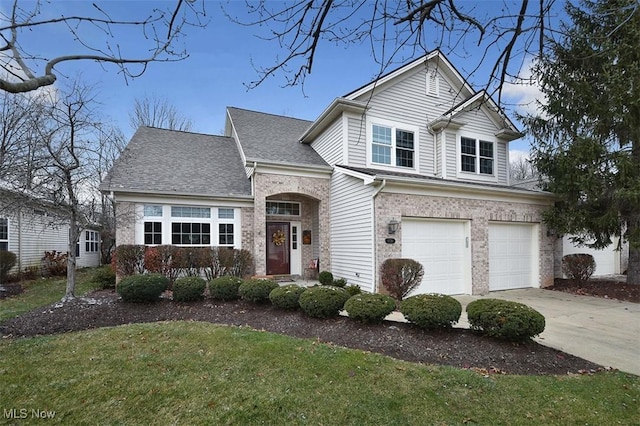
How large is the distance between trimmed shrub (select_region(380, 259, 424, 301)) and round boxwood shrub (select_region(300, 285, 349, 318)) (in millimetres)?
2695

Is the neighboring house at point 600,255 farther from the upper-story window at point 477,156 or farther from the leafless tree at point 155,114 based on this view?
the leafless tree at point 155,114

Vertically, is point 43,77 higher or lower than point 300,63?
lower

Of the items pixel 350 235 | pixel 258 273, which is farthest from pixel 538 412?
pixel 258 273

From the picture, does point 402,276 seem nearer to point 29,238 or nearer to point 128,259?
point 128,259

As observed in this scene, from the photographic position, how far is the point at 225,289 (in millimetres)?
7348

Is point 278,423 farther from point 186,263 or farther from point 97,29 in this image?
point 186,263

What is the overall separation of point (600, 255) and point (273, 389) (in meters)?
16.2

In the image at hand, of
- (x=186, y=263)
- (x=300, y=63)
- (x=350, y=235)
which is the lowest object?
(x=186, y=263)

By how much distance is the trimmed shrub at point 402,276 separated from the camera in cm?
829

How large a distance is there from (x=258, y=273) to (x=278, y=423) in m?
7.72

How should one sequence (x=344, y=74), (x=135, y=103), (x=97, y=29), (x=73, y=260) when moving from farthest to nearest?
(x=135, y=103), (x=73, y=260), (x=344, y=74), (x=97, y=29)

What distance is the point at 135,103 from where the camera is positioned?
23969 millimetres

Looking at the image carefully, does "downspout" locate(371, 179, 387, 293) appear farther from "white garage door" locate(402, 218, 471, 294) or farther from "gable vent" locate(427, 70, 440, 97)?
"gable vent" locate(427, 70, 440, 97)

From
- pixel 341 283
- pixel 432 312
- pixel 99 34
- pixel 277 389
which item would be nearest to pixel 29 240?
pixel 341 283
